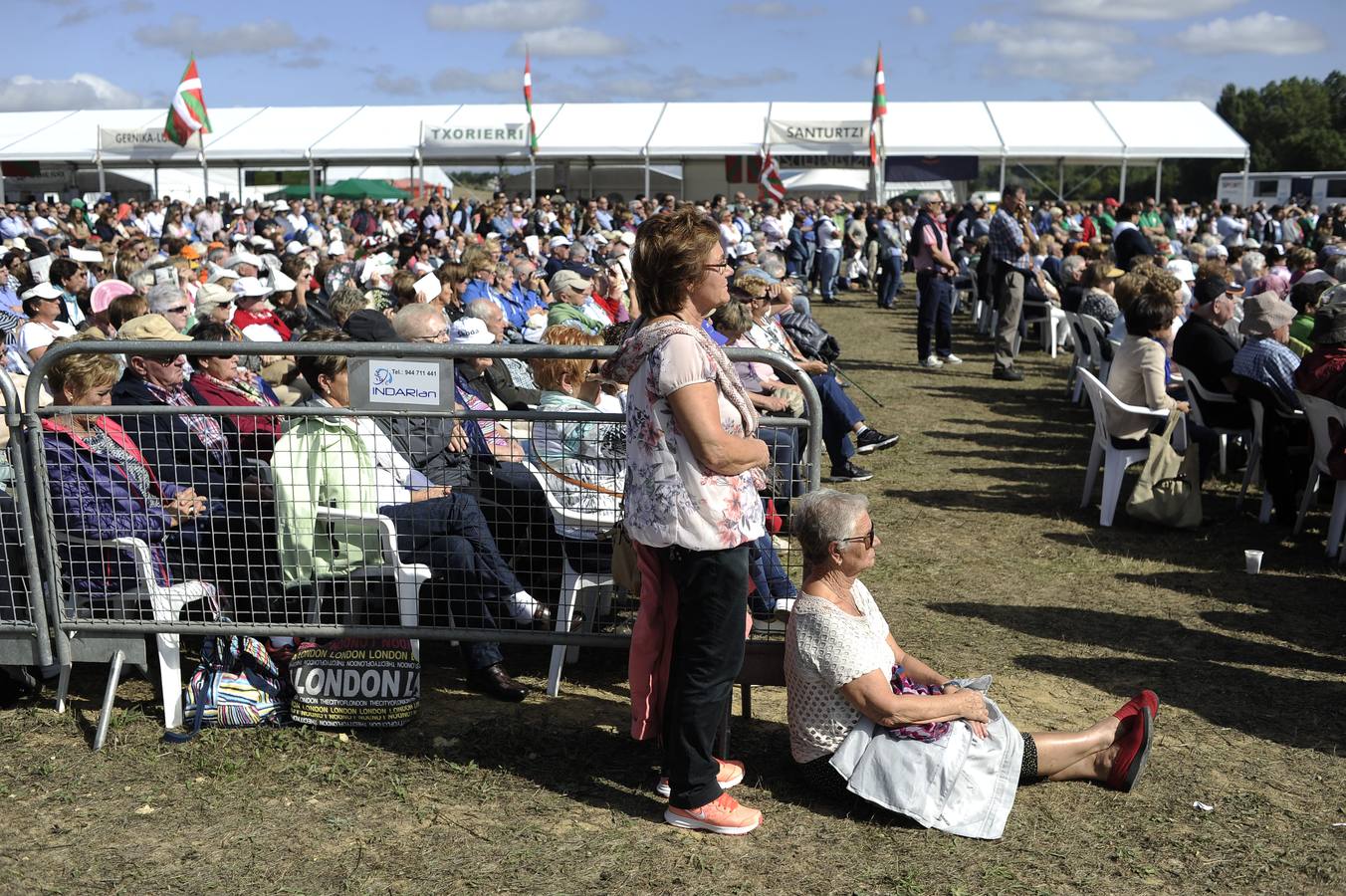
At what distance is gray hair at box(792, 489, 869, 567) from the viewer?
350cm

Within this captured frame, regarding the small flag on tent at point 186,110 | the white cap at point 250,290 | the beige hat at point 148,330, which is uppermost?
the small flag on tent at point 186,110

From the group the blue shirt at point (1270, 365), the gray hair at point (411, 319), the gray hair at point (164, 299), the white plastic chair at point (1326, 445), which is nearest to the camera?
the white plastic chair at point (1326, 445)

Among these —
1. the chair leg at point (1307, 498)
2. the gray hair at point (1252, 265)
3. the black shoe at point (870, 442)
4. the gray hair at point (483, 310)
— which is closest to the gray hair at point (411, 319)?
the gray hair at point (483, 310)

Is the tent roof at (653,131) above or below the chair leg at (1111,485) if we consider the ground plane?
above

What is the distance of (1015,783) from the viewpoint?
3529 mm

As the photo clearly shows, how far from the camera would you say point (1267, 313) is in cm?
703

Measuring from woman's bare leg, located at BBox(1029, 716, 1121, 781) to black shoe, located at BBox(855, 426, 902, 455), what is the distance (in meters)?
5.38

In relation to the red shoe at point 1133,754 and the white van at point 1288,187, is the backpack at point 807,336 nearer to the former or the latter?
the red shoe at point 1133,754

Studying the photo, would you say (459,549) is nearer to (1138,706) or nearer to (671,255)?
(671,255)

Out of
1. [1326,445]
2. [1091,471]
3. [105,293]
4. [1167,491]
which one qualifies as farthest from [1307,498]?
[105,293]

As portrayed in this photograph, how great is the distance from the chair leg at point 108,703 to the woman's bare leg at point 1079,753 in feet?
9.94

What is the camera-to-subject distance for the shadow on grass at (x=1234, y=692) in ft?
13.8

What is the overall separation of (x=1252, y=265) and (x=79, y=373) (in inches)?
420

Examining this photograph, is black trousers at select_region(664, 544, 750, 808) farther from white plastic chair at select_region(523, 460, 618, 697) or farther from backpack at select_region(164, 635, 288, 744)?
backpack at select_region(164, 635, 288, 744)
